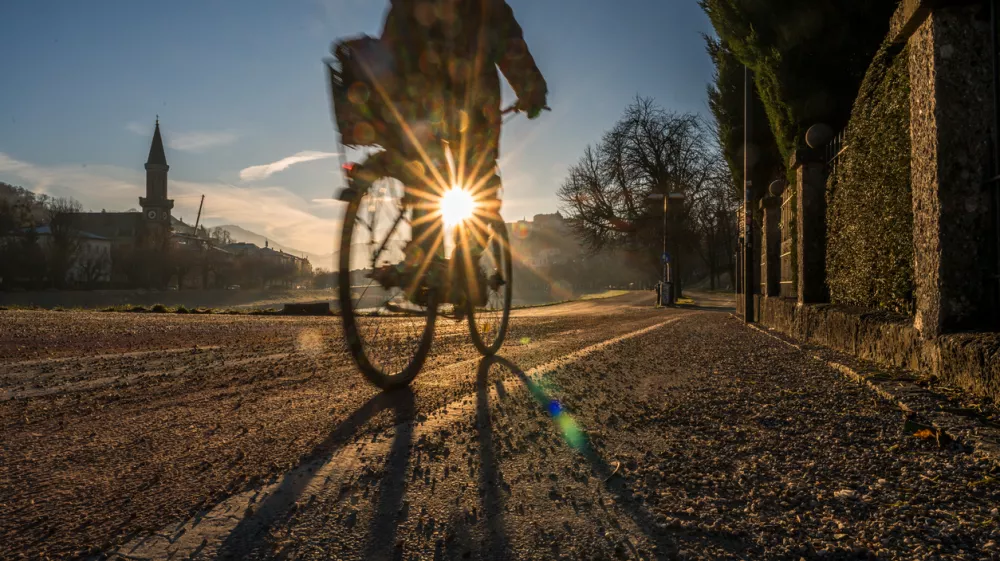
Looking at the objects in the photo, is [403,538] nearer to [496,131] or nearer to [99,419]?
[99,419]

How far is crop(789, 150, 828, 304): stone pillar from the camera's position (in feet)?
23.0

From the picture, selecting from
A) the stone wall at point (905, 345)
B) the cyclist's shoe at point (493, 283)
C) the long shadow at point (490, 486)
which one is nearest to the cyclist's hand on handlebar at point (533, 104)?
the cyclist's shoe at point (493, 283)

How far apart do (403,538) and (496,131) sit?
310 centimetres

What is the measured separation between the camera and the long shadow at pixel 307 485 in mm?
1265

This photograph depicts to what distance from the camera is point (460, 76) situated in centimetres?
358

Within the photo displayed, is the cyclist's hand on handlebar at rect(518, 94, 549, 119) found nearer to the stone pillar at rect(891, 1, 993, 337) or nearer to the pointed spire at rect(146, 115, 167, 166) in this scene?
the stone pillar at rect(891, 1, 993, 337)

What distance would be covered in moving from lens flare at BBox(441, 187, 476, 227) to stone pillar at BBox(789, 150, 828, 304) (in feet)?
16.0

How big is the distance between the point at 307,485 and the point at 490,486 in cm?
49

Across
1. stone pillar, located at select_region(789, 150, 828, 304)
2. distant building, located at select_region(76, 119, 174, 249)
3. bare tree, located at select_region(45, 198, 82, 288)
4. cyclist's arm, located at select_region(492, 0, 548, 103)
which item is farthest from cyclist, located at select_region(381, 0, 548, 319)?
distant building, located at select_region(76, 119, 174, 249)

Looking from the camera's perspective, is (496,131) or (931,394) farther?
(496,131)

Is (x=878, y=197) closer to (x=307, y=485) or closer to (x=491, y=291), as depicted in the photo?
(x=491, y=291)

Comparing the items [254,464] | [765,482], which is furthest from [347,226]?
[765,482]

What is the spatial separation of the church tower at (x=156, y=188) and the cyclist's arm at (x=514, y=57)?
12667cm

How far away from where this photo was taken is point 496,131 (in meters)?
3.98
